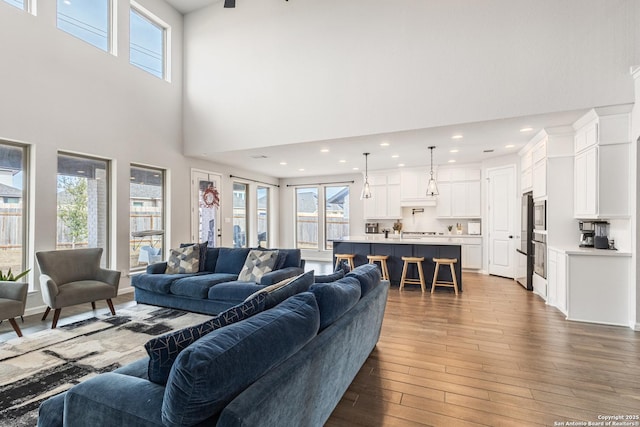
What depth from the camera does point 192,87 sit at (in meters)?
6.66

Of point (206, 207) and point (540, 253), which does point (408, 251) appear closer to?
point (540, 253)

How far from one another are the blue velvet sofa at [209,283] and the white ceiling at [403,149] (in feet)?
7.66

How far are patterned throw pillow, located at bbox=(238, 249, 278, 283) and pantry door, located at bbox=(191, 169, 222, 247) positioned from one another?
3104 mm

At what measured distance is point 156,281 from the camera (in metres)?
4.38

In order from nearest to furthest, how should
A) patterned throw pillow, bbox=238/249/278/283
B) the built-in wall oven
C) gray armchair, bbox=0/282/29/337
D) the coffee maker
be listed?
gray armchair, bbox=0/282/29/337
patterned throw pillow, bbox=238/249/278/283
the coffee maker
the built-in wall oven

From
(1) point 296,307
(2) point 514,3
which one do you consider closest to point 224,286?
(1) point 296,307

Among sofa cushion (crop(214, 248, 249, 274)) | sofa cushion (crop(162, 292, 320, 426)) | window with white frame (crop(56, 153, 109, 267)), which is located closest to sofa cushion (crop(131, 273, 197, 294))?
sofa cushion (crop(214, 248, 249, 274))

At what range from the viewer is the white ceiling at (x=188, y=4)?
6402 mm

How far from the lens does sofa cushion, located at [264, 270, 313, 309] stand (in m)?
1.77

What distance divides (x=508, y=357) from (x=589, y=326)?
174 centimetres

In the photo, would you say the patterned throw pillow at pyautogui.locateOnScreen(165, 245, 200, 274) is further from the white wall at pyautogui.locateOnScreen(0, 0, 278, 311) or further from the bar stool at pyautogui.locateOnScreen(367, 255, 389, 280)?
the bar stool at pyautogui.locateOnScreen(367, 255, 389, 280)

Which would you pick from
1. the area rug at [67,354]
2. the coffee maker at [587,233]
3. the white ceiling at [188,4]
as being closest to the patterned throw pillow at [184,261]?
the area rug at [67,354]

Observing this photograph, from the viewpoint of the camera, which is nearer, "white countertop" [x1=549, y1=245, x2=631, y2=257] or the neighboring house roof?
"white countertop" [x1=549, y1=245, x2=631, y2=257]

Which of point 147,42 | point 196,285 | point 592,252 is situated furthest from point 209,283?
point 147,42
